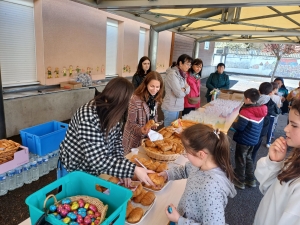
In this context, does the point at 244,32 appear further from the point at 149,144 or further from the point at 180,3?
the point at 149,144

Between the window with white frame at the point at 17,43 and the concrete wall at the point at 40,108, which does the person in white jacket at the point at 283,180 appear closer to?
the concrete wall at the point at 40,108

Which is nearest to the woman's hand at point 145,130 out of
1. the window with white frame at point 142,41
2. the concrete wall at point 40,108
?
the concrete wall at point 40,108

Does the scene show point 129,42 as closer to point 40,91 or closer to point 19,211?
point 40,91

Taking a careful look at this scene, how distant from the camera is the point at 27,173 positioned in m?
2.90

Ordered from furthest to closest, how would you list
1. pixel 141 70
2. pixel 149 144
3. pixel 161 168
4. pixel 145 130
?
Answer: pixel 141 70 < pixel 145 130 < pixel 149 144 < pixel 161 168

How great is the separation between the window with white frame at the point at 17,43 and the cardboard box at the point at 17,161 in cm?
207

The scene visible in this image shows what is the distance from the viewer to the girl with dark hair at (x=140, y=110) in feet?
7.86

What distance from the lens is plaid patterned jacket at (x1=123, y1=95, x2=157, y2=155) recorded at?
239cm

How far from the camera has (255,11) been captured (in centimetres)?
492

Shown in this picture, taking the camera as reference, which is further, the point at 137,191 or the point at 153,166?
the point at 153,166

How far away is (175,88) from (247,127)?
1.21 m

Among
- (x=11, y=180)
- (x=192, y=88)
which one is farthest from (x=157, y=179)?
(x=192, y=88)

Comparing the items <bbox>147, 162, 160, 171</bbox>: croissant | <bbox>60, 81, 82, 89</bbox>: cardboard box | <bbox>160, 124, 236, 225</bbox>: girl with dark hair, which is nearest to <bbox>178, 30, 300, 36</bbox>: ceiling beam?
<bbox>60, 81, 82, 89</bbox>: cardboard box

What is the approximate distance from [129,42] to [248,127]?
5.54 meters
